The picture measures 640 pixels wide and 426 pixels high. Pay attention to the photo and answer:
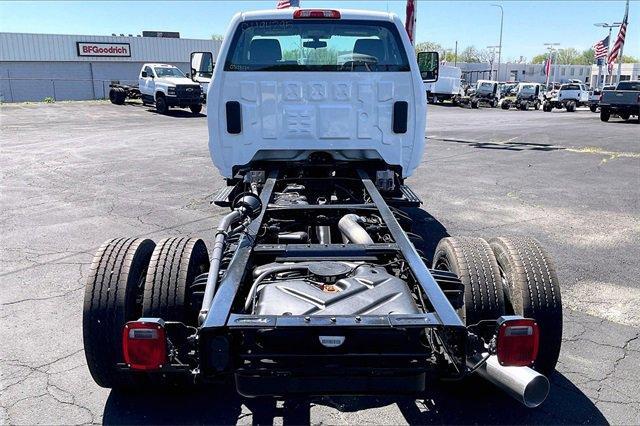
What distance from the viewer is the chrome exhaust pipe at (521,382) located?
2.30 meters

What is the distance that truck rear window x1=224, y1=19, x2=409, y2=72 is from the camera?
541 cm

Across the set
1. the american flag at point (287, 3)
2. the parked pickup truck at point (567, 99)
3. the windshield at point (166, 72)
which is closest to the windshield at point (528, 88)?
the parked pickup truck at point (567, 99)

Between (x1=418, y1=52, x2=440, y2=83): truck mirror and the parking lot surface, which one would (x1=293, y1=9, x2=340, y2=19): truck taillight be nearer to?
(x1=418, y1=52, x2=440, y2=83): truck mirror

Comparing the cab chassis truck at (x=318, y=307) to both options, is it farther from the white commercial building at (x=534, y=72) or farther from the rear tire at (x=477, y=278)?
the white commercial building at (x=534, y=72)

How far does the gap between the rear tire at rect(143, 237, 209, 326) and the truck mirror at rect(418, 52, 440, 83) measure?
4.04 meters

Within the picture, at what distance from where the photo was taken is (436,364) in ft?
8.13

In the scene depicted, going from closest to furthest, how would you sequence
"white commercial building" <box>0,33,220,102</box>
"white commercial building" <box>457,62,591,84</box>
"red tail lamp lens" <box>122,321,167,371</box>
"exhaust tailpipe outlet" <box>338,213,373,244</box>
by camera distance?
"red tail lamp lens" <box>122,321,167,371</box>, "exhaust tailpipe outlet" <box>338,213,373,244</box>, "white commercial building" <box>0,33,220,102</box>, "white commercial building" <box>457,62,591,84</box>

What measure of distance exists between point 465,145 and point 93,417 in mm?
14696

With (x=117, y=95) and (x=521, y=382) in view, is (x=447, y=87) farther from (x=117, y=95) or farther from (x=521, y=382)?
(x=521, y=382)

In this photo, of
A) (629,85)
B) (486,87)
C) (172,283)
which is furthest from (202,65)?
(486,87)

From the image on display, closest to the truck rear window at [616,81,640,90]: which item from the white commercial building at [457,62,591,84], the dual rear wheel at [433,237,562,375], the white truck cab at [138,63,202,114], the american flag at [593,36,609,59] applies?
the american flag at [593,36,609,59]

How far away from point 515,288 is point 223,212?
5.34 m

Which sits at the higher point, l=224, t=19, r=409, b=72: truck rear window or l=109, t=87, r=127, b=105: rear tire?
l=224, t=19, r=409, b=72: truck rear window

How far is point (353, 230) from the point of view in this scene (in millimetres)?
3625
